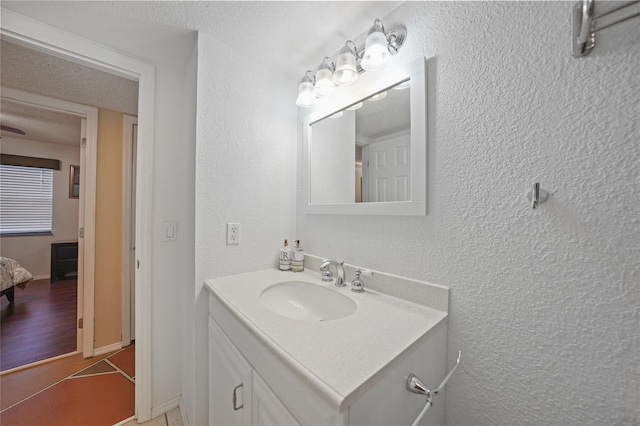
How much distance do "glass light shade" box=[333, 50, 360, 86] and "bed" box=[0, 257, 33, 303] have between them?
3.78 meters

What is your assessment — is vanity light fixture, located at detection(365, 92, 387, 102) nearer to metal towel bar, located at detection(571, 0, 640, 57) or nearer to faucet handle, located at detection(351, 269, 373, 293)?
metal towel bar, located at detection(571, 0, 640, 57)

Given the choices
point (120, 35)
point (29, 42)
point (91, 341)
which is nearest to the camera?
point (29, 42)

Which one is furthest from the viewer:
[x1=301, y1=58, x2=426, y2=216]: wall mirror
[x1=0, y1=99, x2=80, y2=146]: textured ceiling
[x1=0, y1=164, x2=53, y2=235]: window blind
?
[x1=0, y1=164, x2=53, y2=235]: window blind

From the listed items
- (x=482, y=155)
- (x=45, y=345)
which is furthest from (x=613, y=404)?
(x=45, y=345)

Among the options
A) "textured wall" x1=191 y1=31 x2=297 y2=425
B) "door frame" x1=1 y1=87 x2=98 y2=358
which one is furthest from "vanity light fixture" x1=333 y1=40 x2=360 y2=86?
"door frame" x1=1 y1=87 x2=98 y2=358

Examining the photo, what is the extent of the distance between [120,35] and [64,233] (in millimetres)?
4431

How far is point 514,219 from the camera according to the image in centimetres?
68

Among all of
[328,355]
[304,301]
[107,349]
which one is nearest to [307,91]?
[304,301]

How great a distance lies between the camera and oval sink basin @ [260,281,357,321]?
1014 mm

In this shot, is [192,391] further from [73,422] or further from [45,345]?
[45,345]

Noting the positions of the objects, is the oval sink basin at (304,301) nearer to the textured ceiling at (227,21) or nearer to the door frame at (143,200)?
the door frame at (143,200)

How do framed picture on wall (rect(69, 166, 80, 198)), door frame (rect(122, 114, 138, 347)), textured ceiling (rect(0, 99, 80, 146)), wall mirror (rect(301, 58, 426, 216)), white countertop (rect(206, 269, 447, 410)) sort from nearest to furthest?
white countertop (rect(206, 269, 447, 410))
wall mirror (rect(301, 58, 426, 216))
door frame (rect(122, 114, 138, 347))
textured ceiling (rect(0, 99, 80, 146))
framed picture on wall (rect(69, 166, 80, 198))

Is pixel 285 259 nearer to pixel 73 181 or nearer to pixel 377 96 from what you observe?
pixel 377 96

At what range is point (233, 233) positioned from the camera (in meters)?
1.28
